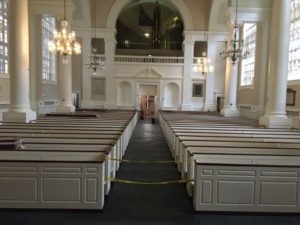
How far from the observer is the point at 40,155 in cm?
431

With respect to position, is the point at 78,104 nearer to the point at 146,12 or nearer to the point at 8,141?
the point at 146,12

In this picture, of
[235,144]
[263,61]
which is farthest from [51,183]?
[263,61]

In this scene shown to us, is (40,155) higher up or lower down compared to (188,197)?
higher up

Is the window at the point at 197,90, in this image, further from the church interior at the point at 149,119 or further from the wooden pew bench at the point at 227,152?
the wooden pew bench at the point at 227,152

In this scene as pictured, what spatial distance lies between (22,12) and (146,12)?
13.9m

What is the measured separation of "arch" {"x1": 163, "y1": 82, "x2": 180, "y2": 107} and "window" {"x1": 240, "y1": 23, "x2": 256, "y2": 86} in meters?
4.90

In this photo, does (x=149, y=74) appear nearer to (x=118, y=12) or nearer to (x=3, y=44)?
(x=118, y=12)

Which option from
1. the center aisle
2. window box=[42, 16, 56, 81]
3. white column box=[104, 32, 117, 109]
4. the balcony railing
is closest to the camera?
the center aisle

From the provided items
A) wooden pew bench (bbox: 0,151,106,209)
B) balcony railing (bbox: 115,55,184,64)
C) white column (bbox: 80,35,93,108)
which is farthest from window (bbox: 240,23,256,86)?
wooden pew bench (bbox: 0,151,106,209)

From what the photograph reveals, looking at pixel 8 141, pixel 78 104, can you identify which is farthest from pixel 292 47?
pixel 78 104

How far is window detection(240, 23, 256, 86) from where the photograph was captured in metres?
14.0

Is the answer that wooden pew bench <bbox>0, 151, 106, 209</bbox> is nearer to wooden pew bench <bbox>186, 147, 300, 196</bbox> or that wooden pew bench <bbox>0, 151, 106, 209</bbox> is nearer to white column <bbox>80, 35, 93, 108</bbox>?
wooden pew bench <bbox>186, 147, 300, 196</bbox>

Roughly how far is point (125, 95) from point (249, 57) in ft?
27.1

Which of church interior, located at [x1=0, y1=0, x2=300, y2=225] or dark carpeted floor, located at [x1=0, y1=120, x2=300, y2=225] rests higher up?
church interior, located at [x1=0, y1=0, x2=300, y2=225]
